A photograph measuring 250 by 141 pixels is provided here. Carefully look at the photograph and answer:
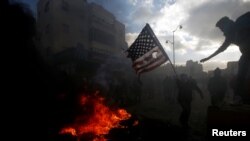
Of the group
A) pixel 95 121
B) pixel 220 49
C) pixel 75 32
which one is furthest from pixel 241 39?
pixel 75 32

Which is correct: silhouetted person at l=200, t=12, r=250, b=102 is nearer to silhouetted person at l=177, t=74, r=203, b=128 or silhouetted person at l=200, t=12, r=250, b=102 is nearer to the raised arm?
the raised arm

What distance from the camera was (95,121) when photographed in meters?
10.7

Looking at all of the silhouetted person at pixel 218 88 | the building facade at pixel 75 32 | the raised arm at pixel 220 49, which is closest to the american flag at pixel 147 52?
the raised arm at pixel 220 49

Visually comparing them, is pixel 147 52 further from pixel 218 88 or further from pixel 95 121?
pixel 218 88

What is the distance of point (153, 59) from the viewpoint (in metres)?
9.70

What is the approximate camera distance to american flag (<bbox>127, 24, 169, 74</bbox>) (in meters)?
9.62

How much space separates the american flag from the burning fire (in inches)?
105

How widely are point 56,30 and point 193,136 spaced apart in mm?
28197

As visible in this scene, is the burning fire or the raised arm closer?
the raised arm

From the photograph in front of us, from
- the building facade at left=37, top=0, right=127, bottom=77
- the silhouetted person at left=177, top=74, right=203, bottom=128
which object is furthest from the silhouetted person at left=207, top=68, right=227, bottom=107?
the building facade at left=37, top=0, right=127, bottom=77

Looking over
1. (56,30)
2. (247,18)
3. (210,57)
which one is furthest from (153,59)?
(56,30)

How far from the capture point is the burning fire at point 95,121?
927 centimetres

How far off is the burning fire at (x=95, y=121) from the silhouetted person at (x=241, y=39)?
493 centimetres

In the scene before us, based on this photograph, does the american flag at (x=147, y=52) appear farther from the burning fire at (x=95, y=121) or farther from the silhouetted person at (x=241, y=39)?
the silhouetted person at (x=241, y=39)
